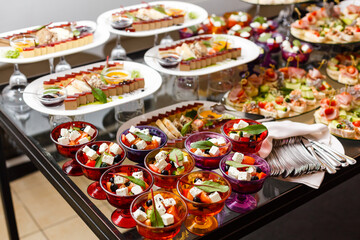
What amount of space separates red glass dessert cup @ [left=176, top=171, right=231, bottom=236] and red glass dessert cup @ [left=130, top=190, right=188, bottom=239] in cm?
3

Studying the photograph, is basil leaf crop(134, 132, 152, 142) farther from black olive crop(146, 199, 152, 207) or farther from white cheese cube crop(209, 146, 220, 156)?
black olive crop(146, 199, 152, 207)

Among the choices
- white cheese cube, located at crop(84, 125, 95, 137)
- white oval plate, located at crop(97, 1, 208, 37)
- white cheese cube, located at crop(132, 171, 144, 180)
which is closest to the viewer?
white cheese cube, located at crop(132, 171, 144, 180)

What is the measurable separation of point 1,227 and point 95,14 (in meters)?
1.72

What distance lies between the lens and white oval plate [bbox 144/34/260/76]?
251 centimetres

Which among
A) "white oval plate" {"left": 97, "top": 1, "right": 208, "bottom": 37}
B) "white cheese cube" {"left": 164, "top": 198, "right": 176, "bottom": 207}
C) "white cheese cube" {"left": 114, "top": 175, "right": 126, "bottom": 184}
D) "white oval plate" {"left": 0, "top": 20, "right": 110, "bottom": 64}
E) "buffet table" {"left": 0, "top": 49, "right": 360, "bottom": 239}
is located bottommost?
"buffet table" {"left": 0, "top": 49, "right": 360, "bottom": 239}

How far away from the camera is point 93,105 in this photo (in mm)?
2250

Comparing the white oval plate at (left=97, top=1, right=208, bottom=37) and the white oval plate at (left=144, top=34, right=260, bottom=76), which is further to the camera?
the white oval plate at (left=97, top=1, right=208, bottom=37)

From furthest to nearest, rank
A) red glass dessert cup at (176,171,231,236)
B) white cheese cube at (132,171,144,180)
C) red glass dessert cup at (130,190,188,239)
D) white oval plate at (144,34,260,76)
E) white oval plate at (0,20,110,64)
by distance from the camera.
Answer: white oval plate at (144,34,260,76) → white oval plate at (0,20,110,64) → white cheese cube at (132,171,144,180) → red glass dessert cup at (176,171,231,236) → red glass dessert cup at (130,190,188,239)

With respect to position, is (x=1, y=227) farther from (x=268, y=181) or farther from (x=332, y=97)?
(x=332, y=97)

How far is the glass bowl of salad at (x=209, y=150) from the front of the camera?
186 centimetres

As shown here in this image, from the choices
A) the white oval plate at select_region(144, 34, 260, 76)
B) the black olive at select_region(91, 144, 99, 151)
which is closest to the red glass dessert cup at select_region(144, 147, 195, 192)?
the black olive at select_region(91, 144, 99, 151)

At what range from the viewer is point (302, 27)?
10.8 ft

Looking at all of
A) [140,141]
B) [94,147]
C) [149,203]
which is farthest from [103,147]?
[149,203]

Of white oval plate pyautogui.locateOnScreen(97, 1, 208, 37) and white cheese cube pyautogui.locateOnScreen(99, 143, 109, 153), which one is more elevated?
white oval plate pyautogui.locateOnScreen(97, 1, 208, 37)
